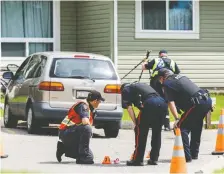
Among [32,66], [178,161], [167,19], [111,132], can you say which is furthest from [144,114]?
[167,19]

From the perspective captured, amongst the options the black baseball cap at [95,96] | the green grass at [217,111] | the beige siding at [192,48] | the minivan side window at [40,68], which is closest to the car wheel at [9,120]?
the minivan side window at [40,68]

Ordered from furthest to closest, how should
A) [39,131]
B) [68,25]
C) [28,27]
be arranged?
[68,25]
[28,27]
[39,131]

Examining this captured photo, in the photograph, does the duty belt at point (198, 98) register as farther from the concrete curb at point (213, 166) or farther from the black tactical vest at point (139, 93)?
the concrete curb at point (213, 166)

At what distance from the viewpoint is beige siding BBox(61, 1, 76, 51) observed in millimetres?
29203

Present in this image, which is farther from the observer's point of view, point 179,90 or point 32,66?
point 32,66

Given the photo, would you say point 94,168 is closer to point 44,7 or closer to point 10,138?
point 10,138

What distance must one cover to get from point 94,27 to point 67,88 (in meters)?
11.0

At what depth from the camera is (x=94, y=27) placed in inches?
1112

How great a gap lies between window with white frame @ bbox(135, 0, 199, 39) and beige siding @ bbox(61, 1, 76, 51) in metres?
2.78

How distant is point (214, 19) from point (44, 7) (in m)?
5.57

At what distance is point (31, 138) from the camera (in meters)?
17.1

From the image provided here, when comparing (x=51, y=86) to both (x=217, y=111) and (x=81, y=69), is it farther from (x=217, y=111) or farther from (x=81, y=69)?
(x=217, y=111)

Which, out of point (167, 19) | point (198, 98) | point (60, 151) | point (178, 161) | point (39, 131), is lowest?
point (39, 131)

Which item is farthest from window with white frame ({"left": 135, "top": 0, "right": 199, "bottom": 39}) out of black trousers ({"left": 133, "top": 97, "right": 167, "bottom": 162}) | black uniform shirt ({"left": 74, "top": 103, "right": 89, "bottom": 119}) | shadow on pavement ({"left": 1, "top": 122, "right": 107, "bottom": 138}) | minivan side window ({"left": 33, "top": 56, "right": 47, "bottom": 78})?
black uniform shirt ({"left": 74, "top": 103, "right": 89, "bottom": 119})
